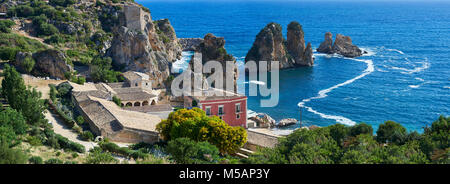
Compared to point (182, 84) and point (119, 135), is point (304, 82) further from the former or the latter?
point (119, 135)

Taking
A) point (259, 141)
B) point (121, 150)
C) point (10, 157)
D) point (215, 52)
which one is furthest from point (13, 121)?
point (215, 52)

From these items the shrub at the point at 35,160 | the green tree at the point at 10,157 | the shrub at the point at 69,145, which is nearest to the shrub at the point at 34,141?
the shrub at the point at 69,145

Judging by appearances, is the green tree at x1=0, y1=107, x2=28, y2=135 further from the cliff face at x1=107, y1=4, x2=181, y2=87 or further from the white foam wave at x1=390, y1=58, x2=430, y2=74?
the white foam wave at x1=390, y1=58, x2=430, y2=74

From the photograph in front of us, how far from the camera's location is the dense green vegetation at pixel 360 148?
80.2ft

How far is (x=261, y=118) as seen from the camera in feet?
163

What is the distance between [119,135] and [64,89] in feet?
48.5

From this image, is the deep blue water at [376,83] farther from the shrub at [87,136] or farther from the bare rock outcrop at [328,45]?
the shrub at [87,136]

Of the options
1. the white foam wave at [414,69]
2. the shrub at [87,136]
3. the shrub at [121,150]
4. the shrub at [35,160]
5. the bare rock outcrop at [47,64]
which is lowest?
the shrub at [121,150]

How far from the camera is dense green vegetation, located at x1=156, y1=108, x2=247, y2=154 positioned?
32219mm

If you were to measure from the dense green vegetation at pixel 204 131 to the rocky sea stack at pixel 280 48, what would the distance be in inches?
1987

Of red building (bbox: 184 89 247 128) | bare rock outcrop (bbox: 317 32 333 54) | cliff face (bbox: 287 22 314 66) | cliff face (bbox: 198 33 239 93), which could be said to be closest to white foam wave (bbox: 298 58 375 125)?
bare rock outcrop (bbox: 317 32 333 54)

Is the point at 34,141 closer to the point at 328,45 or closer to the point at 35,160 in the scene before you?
the point at 35,160
